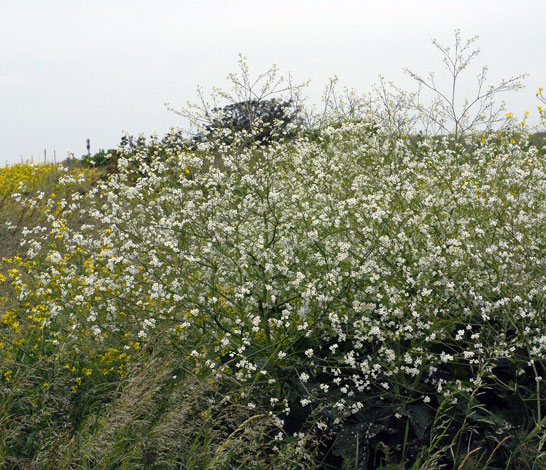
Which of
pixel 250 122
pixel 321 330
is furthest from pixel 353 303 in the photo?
pixel 250 122

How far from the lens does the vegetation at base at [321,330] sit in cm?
431

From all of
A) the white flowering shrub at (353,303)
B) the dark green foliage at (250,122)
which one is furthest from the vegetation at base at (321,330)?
the dark green foliage at (250,122)

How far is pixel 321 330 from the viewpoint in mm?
5027

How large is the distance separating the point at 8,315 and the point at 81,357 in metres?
1.23

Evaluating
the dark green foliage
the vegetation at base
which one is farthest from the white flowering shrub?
the dark green foliage

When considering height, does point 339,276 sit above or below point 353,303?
above

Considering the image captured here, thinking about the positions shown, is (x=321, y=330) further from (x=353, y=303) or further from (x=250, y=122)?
(x=250, y=122)

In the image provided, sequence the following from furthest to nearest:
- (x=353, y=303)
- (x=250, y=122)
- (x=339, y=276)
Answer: (x=250, y=122) < (x=339, y=276) < (x=353, y=303)

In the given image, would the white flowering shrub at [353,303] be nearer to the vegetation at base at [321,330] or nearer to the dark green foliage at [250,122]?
the vegetation at base at [321,330]

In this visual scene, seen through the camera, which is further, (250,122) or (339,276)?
(250,122)

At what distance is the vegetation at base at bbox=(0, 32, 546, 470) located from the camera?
431 cm

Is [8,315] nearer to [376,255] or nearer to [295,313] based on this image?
[295,313]

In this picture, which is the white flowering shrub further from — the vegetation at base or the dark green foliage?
the dark green foliage

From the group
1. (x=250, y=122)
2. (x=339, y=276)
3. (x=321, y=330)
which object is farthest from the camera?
(x=250, y=122)
